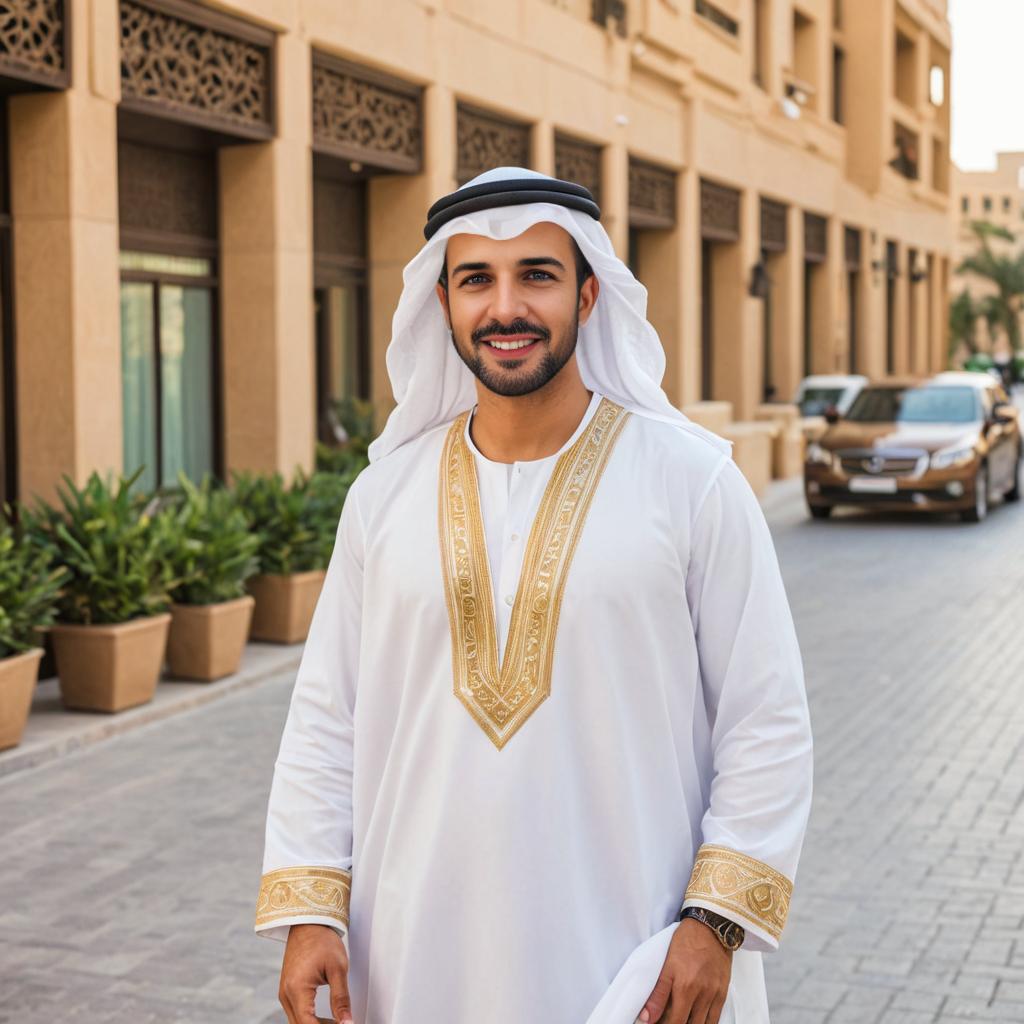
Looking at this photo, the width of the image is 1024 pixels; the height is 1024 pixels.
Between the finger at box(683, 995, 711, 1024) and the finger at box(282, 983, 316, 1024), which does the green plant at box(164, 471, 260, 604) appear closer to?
the finger at box(282, 983, 316, 1024)

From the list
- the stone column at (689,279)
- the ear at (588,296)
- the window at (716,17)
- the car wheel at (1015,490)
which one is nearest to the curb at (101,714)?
the ear at (588,296)

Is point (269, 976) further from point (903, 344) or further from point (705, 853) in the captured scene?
point (903, 344)

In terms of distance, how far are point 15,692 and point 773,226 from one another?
80.9ft

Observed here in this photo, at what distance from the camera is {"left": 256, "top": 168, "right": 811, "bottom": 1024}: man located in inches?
109

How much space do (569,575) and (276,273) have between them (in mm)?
11265

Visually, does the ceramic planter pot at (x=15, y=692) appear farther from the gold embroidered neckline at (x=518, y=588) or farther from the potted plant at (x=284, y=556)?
the gold embroidered neckline at (x=518, y=588)

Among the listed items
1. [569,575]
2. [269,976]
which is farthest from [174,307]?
[569,575]

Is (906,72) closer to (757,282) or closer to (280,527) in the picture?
(757,282)

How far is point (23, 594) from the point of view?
8398 millimetres

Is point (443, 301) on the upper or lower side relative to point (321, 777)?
upper

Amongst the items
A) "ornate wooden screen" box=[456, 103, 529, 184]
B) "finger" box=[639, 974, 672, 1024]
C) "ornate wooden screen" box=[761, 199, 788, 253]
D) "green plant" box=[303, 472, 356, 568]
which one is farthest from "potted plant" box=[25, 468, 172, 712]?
"ornate wooden screen" box=[761, 199, 788, 253]

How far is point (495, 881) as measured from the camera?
2.78 meters

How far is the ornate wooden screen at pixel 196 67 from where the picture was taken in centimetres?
1162

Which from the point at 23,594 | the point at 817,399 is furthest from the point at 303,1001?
the point at 817,399
